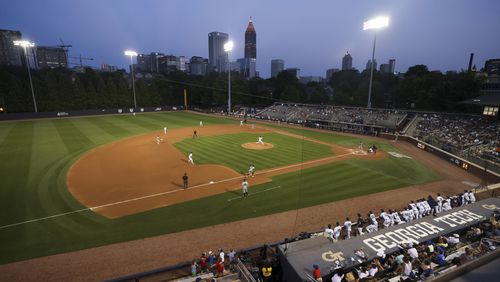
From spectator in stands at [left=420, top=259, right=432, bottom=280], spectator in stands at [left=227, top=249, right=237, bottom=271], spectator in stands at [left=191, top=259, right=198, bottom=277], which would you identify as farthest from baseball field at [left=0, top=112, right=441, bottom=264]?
spectator in stands at [left=420, top=259, right=432, bottom=280]

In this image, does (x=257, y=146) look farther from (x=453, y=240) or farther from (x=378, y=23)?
(x=453, y=240)

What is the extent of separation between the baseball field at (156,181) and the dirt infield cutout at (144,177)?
0.26 feet

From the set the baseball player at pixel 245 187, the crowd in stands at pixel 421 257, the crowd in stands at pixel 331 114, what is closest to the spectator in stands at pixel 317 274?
the crowd in stands at pixel 421 257

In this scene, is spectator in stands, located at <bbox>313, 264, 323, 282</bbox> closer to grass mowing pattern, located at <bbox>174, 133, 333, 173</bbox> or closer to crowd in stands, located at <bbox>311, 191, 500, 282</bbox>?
crowd in stands, located at <bbox>311, 191, 500, 282</bbox>

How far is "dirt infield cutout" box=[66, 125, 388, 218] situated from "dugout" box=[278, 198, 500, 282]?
33.7 feet

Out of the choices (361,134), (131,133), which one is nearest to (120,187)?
(131,133)

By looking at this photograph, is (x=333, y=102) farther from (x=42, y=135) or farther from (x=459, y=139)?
(x=42, y=135)

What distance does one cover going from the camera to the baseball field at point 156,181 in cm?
1566

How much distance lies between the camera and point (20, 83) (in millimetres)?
65875

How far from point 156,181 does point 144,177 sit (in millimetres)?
1605

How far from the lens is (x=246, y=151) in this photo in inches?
1267

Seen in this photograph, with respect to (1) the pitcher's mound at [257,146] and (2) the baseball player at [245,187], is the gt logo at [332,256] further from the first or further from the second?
(1) the pitcher's mound at [257,146]

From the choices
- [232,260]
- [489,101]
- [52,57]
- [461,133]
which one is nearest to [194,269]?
[232,260]

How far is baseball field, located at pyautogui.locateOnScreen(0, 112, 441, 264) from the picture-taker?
1566 centimetres
